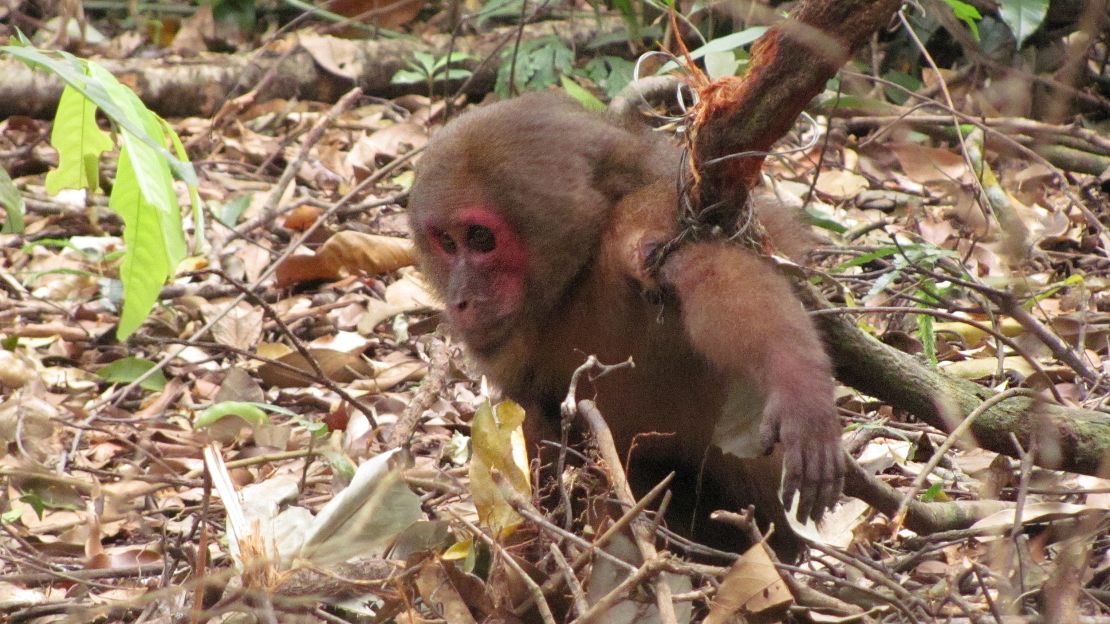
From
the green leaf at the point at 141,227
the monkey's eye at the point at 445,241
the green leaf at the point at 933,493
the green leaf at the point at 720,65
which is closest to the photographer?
the green leaf at the point at 141,227

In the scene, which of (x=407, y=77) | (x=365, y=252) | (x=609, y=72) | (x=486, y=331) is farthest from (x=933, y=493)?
(x=407, y=77)

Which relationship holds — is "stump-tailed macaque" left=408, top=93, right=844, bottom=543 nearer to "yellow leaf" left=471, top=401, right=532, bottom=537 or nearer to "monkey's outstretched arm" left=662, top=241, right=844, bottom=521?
"monkey's outstretched arm" left=662, top=241, right=844, bottom=521

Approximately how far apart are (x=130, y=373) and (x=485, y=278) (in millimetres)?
2324

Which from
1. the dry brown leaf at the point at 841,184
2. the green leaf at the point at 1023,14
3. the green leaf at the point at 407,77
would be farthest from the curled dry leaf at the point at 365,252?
the green leaf at the point at 1023,14

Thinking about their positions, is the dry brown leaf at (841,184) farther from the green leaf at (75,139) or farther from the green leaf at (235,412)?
the green leaf at (75,139)

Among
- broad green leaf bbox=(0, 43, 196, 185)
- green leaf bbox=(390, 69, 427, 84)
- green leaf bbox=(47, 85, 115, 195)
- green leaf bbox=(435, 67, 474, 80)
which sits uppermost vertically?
broad green leaf bbox=(0, 43, 196, 185)

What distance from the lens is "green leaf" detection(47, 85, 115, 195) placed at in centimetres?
314

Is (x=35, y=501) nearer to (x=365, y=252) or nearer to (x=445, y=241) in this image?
(x=445, y=241)

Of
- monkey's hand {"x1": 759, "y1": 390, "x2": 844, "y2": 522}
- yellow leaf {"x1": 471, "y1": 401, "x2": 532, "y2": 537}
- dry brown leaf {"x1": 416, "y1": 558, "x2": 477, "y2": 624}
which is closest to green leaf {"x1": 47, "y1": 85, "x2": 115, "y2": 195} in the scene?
yellow leaf {"x1": 471, "y1": 401, "x2": 532, "y2": 537}

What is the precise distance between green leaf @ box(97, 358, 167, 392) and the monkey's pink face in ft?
7.14

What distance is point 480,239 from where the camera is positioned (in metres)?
3.64

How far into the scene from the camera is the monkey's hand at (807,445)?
9.20ft

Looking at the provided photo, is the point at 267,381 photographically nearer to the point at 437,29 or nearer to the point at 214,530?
the point at 214,530

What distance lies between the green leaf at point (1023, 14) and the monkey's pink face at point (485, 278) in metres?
2.53
